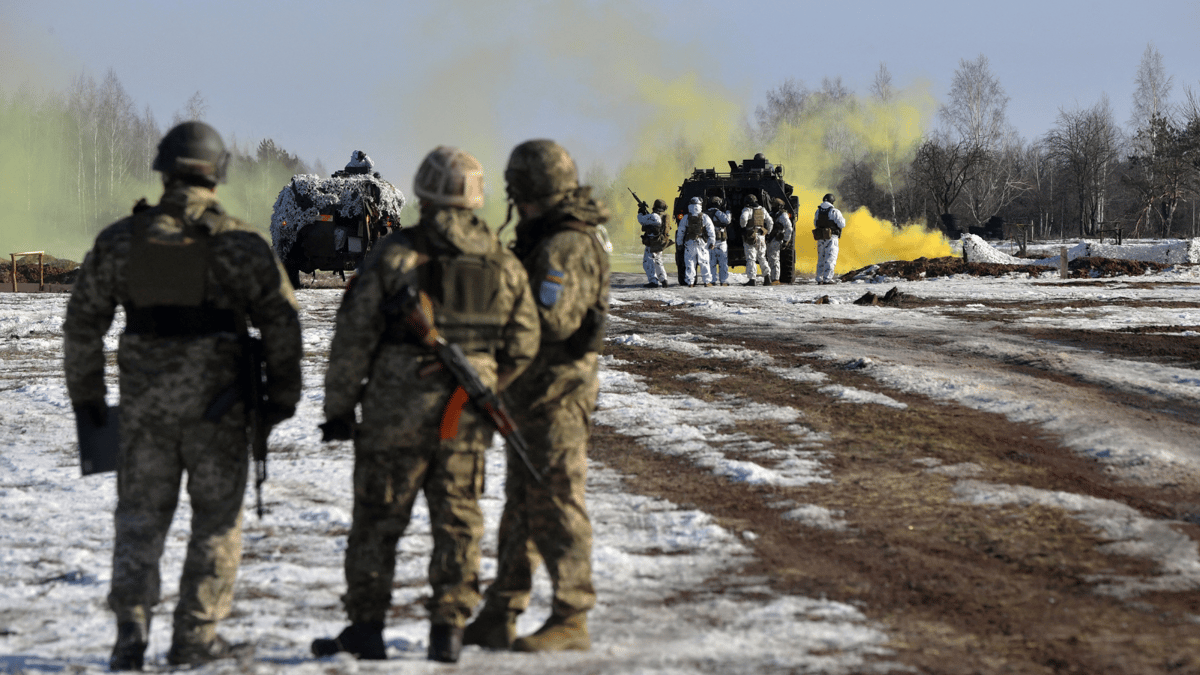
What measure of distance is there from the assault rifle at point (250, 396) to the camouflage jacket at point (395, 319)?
0.90 feet

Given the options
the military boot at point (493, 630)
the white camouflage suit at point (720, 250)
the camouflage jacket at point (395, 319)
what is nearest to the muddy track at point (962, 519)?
the military boot at point (493, 630)

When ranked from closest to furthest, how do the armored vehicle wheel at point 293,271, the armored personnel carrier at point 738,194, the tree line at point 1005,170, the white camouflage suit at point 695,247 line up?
the armored vehicle wheel at point 293,271, the white camouflage suit at point 695,247, the armored personnel carrier at point 738,194, the tree line at point 1005,170

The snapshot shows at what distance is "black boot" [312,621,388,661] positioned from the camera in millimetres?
3408

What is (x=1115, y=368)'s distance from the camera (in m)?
9.62

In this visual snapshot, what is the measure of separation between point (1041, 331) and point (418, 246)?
35.5ft

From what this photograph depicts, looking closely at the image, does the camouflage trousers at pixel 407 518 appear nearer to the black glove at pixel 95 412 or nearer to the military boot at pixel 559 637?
the military boot at pixel 559 637

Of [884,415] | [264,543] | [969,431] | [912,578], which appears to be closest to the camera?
[912,578]

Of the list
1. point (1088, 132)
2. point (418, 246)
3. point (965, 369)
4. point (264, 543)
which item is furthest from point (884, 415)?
point (1088, 132)

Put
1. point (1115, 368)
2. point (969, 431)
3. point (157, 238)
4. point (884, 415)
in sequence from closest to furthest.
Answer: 1. point (157, 238)
2. point (969, 431)
3. point (884, 415)
4. point (1115, 368)

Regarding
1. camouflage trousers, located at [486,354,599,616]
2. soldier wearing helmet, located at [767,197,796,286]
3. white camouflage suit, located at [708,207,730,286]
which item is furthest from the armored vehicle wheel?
camouflage trousers, located at [486,354,599,616]

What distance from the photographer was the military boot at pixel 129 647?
11.0ft

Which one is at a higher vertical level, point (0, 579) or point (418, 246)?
point (418, 246)

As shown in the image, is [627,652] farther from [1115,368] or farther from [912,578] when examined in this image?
[1115,368]

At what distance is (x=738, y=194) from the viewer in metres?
23.6
